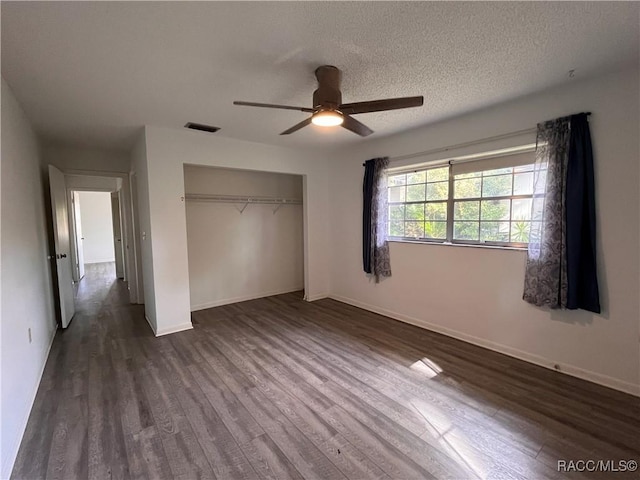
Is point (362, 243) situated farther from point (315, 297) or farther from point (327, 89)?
point (327, 89)

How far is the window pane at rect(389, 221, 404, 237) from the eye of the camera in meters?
4.12

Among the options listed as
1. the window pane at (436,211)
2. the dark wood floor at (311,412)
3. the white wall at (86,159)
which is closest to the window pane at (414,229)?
the window pane at (436,211)

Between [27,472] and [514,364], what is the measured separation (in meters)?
3.73

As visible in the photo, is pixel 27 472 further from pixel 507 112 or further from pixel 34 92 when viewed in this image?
pixel 507 112

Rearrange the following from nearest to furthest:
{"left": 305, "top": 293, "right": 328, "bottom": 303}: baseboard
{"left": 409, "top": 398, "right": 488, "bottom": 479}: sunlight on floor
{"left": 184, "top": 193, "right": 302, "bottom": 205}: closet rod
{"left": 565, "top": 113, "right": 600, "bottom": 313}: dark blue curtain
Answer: {"left": 409, "top": 398, "right": 488, "bottom": 479}: sunlight on floor < {"left": 565, "top": 113, "right": 600, "bottom": 313}: dark blue curtain < {"left": 184, "top": 193, "right": 302, "bottom": 205}: closet rod < {"left": 305, "top": 293, "right": 328, "bottom": 303}: baseboard

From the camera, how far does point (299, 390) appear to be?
2.48 meters

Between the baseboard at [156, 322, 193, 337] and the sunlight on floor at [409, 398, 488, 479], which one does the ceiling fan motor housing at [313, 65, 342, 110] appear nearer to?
the sunlight on floor at [409, 398, 488, 479]

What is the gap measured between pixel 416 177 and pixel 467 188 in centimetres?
71

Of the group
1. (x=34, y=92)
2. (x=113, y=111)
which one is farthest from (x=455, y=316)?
(x=34, y=92)

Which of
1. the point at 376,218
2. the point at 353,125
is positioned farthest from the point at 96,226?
the point at 353,125

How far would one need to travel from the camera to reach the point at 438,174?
365 cm

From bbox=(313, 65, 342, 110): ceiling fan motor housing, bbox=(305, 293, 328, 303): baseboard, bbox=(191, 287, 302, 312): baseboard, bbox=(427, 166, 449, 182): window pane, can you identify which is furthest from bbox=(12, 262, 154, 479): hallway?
bbox=(427, 166, 449, 182): window pane

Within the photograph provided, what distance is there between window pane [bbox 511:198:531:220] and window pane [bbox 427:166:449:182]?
81 centimetres

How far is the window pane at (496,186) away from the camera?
10.0ft
